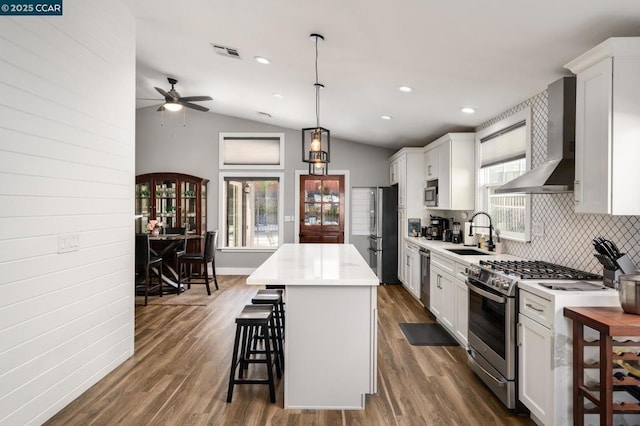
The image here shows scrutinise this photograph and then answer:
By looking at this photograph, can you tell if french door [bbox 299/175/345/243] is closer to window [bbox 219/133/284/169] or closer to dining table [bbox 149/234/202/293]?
window [bbox 219/133/284/169]

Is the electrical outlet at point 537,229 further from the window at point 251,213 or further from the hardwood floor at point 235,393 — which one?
the window at point 251,213

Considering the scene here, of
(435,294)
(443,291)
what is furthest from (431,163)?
(443,291)

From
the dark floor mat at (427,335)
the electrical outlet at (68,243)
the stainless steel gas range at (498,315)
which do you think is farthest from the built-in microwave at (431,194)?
the electrical outlet at (68,243)

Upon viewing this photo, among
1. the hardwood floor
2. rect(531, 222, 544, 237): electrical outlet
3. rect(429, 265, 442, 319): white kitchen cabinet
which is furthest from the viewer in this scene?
rect(429, 265, 442, 319): white kitchen cabinet

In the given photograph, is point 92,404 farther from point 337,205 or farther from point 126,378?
point 337,205

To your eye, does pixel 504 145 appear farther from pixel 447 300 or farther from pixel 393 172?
pixel 393 172

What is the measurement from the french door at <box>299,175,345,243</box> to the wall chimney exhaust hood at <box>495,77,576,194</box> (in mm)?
4798

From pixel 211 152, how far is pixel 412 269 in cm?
449

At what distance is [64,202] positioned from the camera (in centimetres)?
263

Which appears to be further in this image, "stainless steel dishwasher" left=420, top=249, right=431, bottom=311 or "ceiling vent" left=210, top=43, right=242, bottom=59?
"stainless steel dishwasher" left=420, top=249, right=431, bottom=311

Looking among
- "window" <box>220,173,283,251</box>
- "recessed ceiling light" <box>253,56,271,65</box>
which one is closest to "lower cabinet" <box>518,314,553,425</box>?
"recessed ceiling light" <box>253,56,271,65</box>

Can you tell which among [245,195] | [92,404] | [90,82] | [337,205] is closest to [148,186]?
[245,195]

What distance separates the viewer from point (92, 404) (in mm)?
2660

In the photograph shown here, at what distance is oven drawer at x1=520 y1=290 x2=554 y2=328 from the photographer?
219 centimetres
